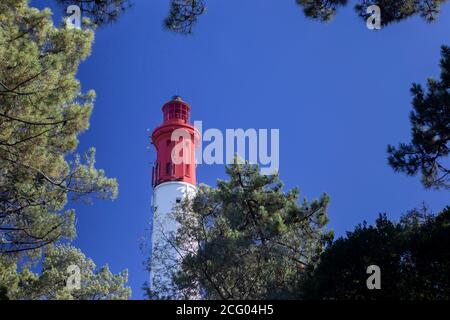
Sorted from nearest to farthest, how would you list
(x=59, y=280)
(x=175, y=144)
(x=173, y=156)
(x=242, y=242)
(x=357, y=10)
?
1. (x=357, y=10)
2. (x=242, y=242)
3. (x=59, y=280)
4. (x=173, y=156)
5. (x=175, y=144)

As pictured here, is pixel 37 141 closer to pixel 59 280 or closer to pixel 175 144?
pixel 59 280

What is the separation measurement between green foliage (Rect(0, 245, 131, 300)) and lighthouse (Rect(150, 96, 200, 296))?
293 inches

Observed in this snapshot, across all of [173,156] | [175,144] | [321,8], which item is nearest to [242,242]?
[321,8]

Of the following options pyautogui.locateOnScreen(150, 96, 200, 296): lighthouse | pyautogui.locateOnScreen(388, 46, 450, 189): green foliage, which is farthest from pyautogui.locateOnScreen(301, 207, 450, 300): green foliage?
pyautogui.locateOnScreen(150, 96, 200, 296): lighthouse

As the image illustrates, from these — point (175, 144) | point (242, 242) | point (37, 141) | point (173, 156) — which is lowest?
point (242, 242)

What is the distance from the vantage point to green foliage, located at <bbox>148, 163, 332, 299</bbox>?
449 inches

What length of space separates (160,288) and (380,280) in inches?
190

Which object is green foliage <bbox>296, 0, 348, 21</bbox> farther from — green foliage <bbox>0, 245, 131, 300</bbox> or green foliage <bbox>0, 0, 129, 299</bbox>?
green foliage <bbox>0, 245, 131, 300</bbox>

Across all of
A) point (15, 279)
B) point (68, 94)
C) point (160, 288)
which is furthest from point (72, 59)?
point (160, 288)

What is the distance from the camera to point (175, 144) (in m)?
26.9

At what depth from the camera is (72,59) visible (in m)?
10.2

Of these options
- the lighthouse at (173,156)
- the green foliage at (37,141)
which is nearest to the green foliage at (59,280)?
the green foliage at (37,141)

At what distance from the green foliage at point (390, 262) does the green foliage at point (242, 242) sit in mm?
1311

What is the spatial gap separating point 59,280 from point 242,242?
13.2 ft
